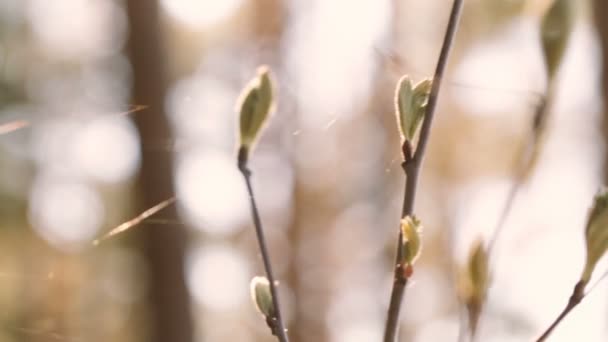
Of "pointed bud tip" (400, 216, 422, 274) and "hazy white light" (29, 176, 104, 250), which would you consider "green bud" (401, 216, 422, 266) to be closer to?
"pointed bud tip" (400, 216, 422, 274)

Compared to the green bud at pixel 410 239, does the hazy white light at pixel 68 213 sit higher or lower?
lower

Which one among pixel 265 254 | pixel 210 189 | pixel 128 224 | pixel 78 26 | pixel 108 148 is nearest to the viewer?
pixel 265 254

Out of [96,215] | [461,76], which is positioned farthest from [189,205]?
[96,215]

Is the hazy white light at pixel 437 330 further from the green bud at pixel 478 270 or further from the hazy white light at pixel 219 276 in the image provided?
the green bud at pixel 478 270

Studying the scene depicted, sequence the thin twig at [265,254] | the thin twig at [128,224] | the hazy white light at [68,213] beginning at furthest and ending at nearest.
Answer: the hazy white light at [68,213], the thin twig at [128,224], the thin twig at [265,254]

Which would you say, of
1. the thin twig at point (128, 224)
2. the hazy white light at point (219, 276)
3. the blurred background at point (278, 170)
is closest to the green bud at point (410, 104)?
the thin twig at point (128, 224)

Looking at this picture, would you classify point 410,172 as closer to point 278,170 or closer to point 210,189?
point 210,189

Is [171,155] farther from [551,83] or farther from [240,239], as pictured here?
[551,83]

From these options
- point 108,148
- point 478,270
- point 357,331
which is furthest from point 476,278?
point 357,331
